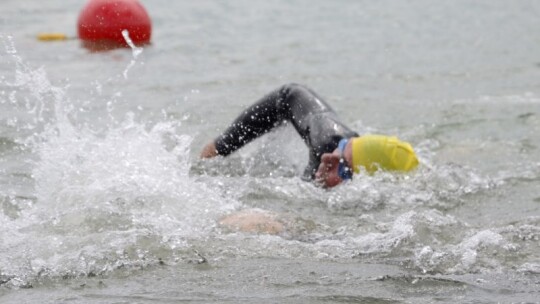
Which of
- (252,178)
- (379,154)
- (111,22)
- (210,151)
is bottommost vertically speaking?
(252,178)

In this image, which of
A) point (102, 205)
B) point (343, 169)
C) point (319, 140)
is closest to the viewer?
point (102, 205)

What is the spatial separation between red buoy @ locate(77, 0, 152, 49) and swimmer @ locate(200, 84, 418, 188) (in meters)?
3.03

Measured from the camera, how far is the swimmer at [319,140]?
7.35 meters

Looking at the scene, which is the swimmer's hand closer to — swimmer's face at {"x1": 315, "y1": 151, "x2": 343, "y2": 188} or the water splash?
the water splash

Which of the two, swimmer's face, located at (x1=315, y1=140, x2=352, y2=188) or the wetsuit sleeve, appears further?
the wetsuit sleeve

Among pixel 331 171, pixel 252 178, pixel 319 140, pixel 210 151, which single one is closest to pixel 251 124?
pixel 210 151

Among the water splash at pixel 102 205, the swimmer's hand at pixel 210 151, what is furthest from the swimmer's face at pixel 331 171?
the swimmer's hand at pixel 210 151

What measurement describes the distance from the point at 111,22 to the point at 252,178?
361cm

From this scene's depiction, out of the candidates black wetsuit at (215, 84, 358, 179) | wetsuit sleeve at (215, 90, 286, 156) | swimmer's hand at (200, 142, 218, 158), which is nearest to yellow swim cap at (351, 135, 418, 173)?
black wetsuit at (215, 84, 358, 179)

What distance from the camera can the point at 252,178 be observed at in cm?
Result: 771

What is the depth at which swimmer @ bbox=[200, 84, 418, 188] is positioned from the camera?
7.35 meters

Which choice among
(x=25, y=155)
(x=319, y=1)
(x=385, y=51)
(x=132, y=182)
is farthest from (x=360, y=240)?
(x=319, y=1)

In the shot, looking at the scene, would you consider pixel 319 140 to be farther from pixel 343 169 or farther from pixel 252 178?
pixel 252 178

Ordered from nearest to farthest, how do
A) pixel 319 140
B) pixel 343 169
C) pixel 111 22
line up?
pixel 343 169 → pixel 319 140 → pixel 111 22
